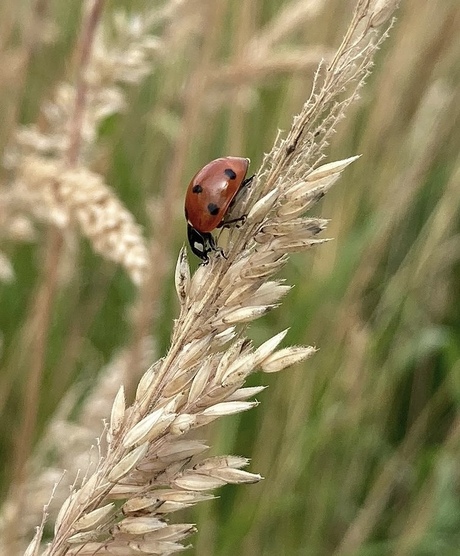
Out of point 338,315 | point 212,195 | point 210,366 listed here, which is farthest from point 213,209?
point 338,315

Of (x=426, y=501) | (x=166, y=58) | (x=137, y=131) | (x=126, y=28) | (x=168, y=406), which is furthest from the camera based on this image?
(x=137, y=131)

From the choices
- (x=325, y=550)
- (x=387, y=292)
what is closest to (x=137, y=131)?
(x=387, y=292)

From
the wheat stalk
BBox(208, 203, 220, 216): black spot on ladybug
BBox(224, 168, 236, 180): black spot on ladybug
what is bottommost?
the wheat stalk

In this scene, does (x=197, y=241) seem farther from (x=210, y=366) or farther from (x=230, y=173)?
(x=210, y=366)

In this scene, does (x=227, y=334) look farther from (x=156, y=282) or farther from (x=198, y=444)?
(x=156, y=282)

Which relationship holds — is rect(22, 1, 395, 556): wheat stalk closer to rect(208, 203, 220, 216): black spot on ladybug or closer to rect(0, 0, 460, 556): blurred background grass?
rect(208, 203, 220, 216): black spot on ladybug

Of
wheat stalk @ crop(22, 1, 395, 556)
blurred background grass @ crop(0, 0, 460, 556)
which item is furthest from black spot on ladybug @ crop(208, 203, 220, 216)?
blurred background grass @ crop(0, 0, 460, 556)
